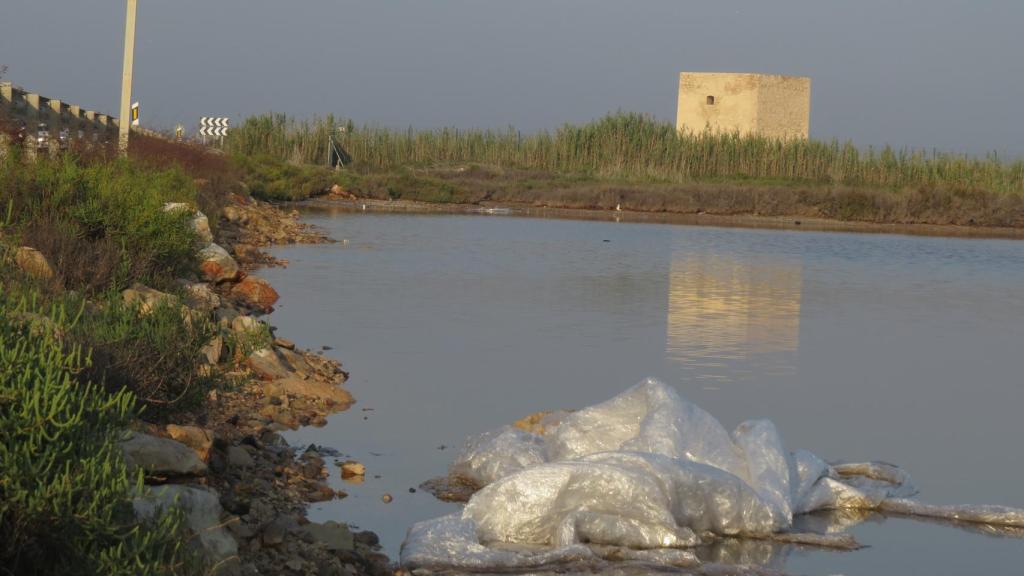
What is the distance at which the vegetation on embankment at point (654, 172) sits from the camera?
33.4 meters

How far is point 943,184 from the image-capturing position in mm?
35375

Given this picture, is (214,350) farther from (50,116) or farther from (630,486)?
(50,116)

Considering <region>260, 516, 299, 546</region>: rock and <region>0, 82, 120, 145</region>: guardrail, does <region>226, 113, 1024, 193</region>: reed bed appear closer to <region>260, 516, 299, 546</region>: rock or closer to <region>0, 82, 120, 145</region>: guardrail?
<region>0, 82, 120, 145</region>: guardrail

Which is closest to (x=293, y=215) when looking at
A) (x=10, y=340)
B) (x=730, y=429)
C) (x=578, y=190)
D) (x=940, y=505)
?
(x=578, y=190)

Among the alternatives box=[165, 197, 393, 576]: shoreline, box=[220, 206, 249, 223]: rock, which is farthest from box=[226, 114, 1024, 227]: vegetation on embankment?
box=[165, 197, 393, 576]: shoreline

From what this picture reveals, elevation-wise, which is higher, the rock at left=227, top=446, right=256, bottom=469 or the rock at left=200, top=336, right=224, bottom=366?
the rock at left=200, top=336, right=224, bottom=366

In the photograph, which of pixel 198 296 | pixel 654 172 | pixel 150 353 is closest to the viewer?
pixel 150 353

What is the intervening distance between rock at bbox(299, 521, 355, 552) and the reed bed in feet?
112

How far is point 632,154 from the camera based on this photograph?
140 ft

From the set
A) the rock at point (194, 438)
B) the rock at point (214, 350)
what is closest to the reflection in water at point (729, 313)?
the rock at point (214, 350)

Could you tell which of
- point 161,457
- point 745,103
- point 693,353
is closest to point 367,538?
point 161,457

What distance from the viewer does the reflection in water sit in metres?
10.9

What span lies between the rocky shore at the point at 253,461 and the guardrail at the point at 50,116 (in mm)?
6743

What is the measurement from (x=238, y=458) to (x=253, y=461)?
8.4 inches
